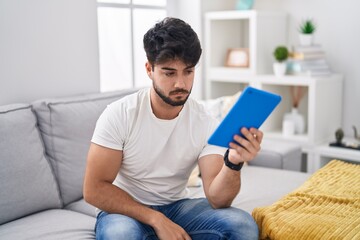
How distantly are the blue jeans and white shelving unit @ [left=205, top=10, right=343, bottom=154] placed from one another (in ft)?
5.12

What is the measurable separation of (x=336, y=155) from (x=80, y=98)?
1557 millimetres

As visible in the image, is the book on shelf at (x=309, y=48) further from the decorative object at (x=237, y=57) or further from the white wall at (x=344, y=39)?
the decorative object at (x=237, y=57)

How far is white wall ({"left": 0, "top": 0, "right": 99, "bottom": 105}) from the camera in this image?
227cm

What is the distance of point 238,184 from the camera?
1.69 m

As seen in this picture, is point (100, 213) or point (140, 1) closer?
point (100, 213)

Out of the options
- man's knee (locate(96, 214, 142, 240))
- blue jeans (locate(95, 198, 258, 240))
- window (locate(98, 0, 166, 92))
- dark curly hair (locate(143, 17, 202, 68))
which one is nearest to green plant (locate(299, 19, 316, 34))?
window (locate(98, 0, 166, 92))

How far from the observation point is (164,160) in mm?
1807

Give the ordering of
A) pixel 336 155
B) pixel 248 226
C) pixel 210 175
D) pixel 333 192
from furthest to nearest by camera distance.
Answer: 1. pixel 336 155
2. pixel 333 192
3. pixel 210 175
4. pixel 248 226

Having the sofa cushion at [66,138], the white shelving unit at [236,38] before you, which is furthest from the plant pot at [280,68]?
the sofa cushion at [66,138]

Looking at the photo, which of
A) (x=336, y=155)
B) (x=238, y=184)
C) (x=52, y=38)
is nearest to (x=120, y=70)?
(x=52, y=38)

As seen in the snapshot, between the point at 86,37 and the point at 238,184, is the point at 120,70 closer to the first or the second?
the point at 86,37

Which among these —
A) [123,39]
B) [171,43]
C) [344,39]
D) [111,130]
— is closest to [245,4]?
[344,39]

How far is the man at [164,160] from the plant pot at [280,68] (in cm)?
147

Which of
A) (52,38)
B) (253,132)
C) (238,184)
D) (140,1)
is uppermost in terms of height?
(140,1)
